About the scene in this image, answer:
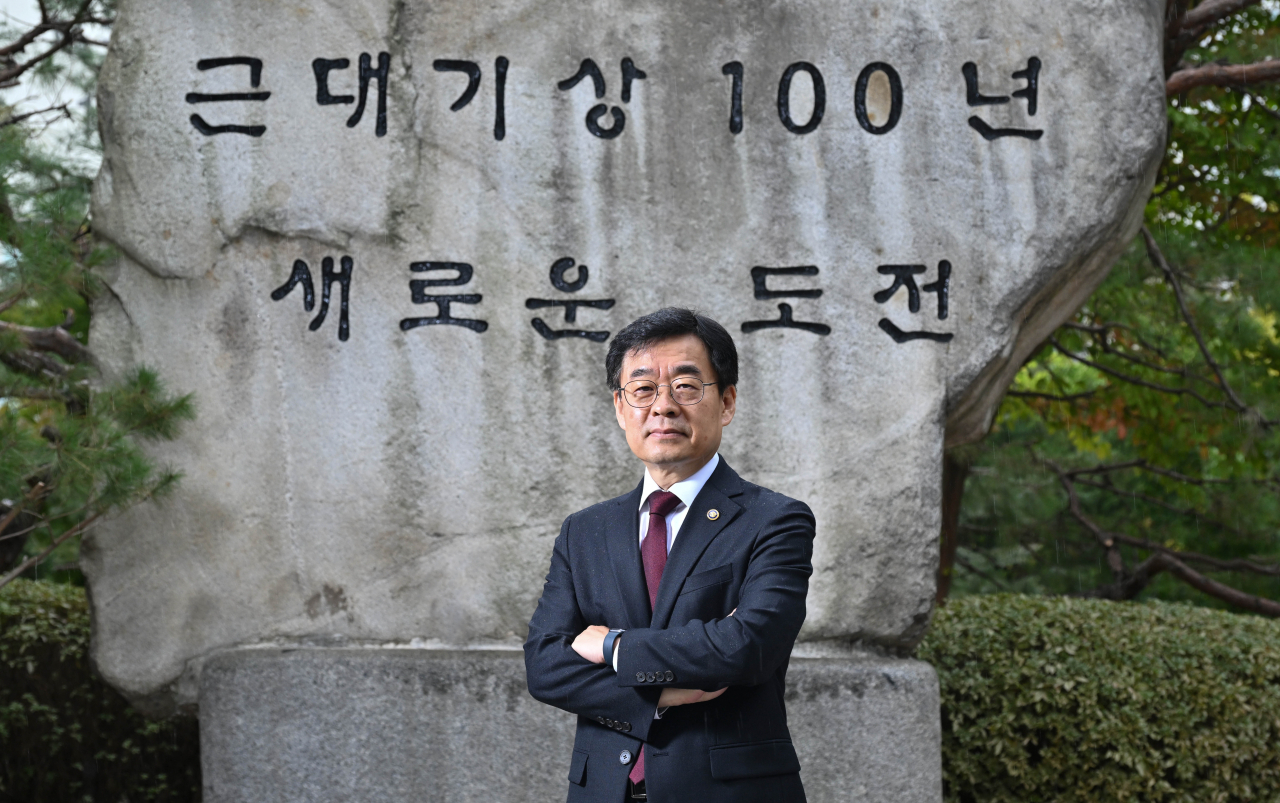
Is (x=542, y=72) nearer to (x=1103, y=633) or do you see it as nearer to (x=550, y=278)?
(x=550, y=278)

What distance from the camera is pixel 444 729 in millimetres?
2990

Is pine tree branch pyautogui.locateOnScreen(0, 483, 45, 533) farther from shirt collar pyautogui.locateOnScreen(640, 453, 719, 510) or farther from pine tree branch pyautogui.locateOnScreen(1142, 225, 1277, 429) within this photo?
pine tree branch pyautogui.locateOnScreen(1142, 225, 1277, 429)

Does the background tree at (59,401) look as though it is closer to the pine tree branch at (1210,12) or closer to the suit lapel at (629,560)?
the suit lapel at (629,560)

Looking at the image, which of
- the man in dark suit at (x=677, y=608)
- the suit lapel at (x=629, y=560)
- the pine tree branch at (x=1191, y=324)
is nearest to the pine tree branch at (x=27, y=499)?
the man in dark suit at (x=677, y=608)

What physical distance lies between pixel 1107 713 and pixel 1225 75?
254 cm

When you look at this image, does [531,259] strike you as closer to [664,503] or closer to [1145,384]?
[664,503]

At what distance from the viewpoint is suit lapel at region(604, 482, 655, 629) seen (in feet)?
6.09

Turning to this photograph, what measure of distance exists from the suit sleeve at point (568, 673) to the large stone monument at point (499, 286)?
109 centimetres

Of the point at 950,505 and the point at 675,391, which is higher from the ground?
the point at 675,391

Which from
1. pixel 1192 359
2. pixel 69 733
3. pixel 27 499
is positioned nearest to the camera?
pixel 27 499

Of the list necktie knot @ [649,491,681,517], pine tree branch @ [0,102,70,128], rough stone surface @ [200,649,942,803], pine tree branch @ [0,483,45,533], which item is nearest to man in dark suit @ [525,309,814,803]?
necktie knot @ [649,491,681,517]

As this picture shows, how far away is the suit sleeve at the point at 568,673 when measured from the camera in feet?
5.82

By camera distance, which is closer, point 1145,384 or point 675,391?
point 675,391

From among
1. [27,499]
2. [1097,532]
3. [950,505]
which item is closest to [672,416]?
[27,499]
